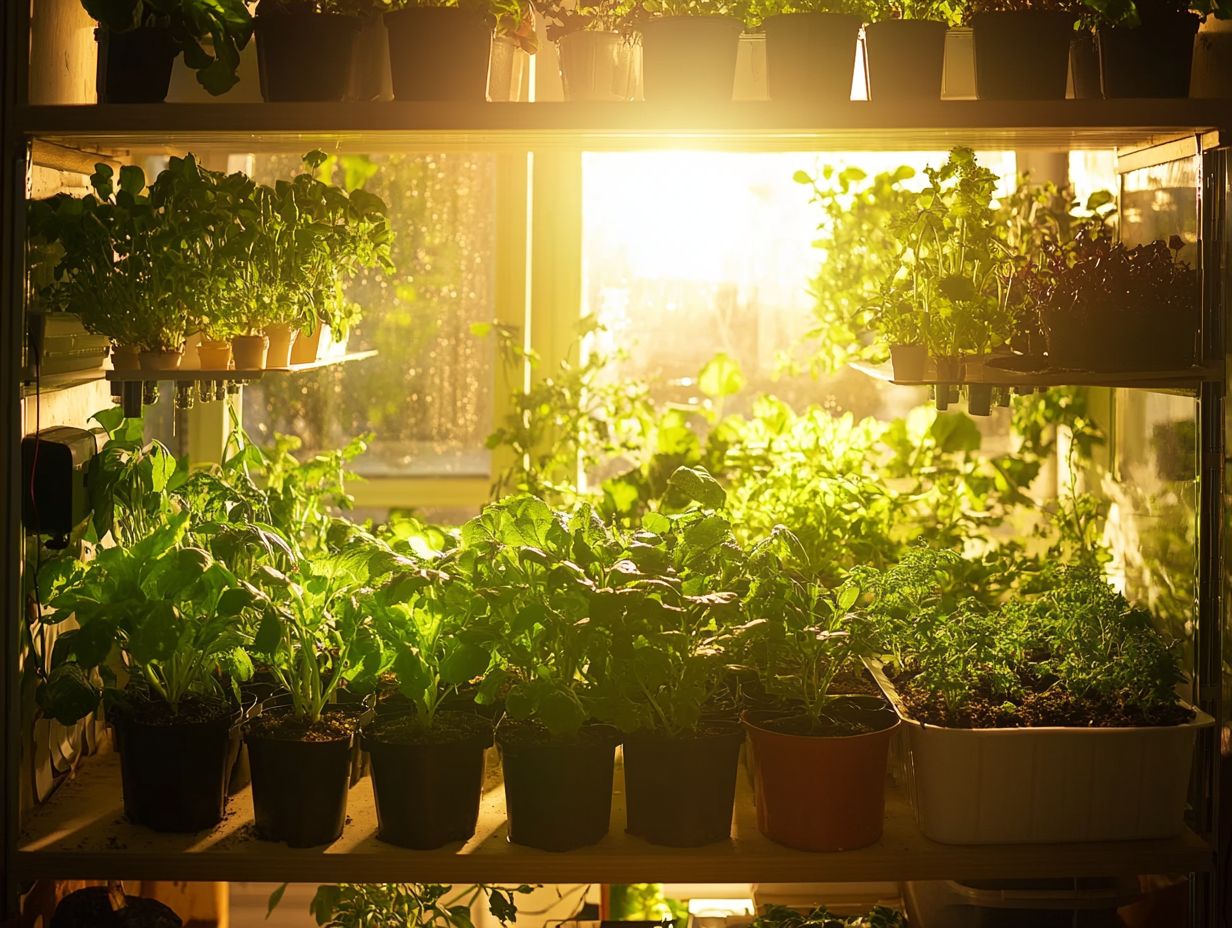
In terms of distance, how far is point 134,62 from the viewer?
1.75 m

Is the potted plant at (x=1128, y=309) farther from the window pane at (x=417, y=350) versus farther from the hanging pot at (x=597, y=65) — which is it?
the window pane at (x=417, y=350)

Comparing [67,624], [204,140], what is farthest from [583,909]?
[204,140]

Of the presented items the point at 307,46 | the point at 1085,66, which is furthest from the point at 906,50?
the point at 307,46

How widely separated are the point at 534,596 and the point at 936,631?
0.55m

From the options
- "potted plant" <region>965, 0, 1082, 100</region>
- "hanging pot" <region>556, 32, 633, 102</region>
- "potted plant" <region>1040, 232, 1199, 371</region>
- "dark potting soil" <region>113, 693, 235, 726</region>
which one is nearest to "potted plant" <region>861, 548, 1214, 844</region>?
"potted plant" <region>1040, 232, 1199, 371</region>

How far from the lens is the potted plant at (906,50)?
1759 millimetres

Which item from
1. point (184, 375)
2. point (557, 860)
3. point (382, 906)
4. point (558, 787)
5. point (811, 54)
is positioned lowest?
point (382, 906)

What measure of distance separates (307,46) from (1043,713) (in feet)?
4.57

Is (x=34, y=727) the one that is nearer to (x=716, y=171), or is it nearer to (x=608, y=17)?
(x=608, y=17)

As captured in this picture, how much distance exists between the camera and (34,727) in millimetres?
1787

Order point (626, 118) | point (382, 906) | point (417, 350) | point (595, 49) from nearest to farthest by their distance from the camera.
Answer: point (626, 118) → point (595, 49) → point (382, 906) → point (417, 350)

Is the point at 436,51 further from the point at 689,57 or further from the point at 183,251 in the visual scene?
the point at 183,251

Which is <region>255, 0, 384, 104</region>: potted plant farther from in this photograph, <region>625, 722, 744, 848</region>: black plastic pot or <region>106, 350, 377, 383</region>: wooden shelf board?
<region>625, 722, 744, 848</region>: black plastic pot

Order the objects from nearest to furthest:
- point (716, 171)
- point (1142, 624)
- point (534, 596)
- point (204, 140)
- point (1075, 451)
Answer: point (534, 596), point (1142, 624), point (204, 140), point (1075, 451), point (716, 171)
